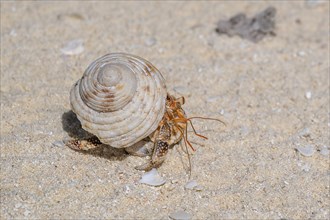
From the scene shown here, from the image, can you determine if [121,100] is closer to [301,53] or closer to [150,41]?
[150,41]

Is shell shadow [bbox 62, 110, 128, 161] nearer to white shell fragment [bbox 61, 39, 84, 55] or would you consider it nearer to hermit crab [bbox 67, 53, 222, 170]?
hermit crab [bbox 67, 53, 222, 170]

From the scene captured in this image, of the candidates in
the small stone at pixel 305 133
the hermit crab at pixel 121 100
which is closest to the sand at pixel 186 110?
the small stone at pixel 305 133

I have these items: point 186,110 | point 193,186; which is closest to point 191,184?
point 193,186

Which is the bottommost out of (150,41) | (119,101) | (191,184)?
(191,184)

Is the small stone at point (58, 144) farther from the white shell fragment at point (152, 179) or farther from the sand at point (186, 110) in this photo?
the white shell fragment at point (152, 179)

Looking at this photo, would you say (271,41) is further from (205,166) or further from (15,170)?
(15,170)

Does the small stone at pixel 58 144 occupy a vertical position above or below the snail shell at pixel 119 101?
below
